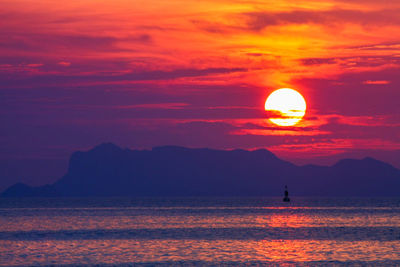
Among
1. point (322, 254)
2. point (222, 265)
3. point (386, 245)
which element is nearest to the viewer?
point (222, 265)

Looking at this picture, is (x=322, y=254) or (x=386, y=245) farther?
(x=386, y=245)

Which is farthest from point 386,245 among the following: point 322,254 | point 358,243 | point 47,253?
point 47,253

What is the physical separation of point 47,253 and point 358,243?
3344 cm

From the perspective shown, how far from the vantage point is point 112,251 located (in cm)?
6631

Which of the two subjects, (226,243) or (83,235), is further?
(83,235)

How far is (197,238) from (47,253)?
74.4 ft

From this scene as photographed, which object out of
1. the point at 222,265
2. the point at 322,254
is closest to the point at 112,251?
the point at 222,265

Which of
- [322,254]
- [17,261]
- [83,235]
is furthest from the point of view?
[83,235]

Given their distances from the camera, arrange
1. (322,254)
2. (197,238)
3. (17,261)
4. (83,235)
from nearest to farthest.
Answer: (17,261), (322,254), (197,238), (83,235)

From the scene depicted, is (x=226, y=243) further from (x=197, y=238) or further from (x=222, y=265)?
(x=222, y=265)

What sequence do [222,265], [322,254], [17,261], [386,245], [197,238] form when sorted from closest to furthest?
[222,265] → [17,261] → [322,254] → [386,245] → [197,238]

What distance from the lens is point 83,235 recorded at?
287 ft

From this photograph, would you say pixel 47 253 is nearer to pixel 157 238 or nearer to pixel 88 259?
pixel 88 259

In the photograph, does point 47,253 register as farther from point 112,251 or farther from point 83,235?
point 83,235
